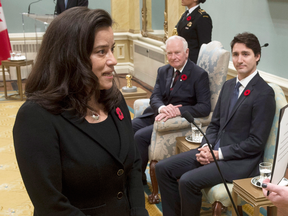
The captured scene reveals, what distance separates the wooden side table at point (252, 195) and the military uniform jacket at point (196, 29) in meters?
2.14

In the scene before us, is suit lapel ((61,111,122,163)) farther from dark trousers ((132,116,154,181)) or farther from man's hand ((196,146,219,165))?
dark trousers ((132,116,154,181))

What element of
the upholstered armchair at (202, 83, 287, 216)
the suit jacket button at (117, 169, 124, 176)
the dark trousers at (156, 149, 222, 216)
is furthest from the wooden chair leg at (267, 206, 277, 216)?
the suit jacket button at (117, 169, 124, 176)

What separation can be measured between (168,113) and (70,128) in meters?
1.74

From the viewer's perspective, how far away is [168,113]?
9.42ft

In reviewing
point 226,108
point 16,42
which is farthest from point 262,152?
point 16,42

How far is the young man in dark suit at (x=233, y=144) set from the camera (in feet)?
7.06

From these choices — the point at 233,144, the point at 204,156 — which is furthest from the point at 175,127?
the point at 233,144

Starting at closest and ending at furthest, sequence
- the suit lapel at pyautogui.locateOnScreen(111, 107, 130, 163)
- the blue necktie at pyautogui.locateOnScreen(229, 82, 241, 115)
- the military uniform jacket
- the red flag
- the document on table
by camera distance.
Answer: the document on table, the suit lapel at pyautogui.locateOnScreen(111, 107, 130, 163), the blue necktie at pyautogui.locateOnScreen(229, 82, 241, 115), the military uniform jacket, the red flag

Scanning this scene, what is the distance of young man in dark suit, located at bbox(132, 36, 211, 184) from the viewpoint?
2.92m

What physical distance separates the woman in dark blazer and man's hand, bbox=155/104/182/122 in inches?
61.4

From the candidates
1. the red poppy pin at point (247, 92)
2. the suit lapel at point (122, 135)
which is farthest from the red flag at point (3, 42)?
the suit lapel at point (122, 135)

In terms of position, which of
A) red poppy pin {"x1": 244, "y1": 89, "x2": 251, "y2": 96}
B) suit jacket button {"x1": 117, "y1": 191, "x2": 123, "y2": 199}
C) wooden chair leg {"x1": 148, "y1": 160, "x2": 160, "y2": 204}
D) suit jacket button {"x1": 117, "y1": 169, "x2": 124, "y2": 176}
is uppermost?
red poppy pin {"x1": 244, "y1": 89, "x2": 251, "y2": 96}

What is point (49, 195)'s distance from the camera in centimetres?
112

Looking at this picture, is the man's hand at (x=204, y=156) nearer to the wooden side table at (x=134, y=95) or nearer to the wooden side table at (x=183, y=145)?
the wooden side table at (x=183, y=145)
